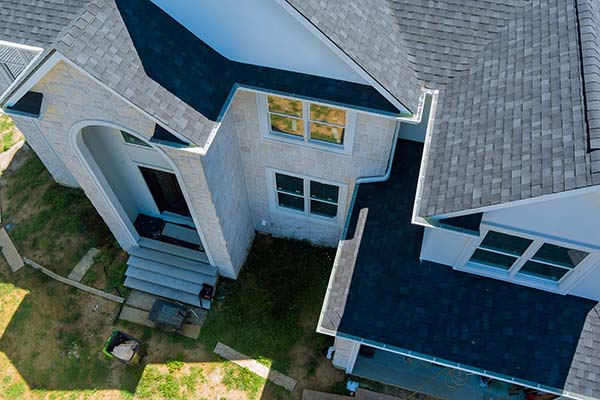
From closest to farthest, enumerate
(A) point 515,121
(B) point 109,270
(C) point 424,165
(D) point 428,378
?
(A) point 515,121 → (C) point 424,165 → (D) point 428,378 → (B) point 109,270

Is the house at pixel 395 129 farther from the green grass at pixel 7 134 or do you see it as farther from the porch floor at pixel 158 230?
the green grass at pixel 7 134

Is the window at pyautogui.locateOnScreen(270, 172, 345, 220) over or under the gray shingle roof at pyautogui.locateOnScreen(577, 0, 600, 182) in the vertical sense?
under

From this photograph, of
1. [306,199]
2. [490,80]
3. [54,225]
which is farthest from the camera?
[54,225]

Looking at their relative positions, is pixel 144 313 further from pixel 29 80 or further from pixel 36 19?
pixel 36 19

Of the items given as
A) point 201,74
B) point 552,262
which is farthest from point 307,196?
point 552,262

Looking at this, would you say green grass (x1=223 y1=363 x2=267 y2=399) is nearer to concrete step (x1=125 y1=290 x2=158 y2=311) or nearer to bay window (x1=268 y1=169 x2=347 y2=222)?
concrete step (x1=125 y1=290 x2=158 y2=311)

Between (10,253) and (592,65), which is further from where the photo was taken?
(10,253)

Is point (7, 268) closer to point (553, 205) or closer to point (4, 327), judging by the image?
point (4, 327)

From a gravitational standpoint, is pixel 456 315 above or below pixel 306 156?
below

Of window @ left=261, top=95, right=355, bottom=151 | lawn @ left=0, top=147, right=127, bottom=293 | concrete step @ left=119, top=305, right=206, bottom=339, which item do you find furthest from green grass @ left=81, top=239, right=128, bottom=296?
window @ left=261, top=95, right=355, bottom=151
